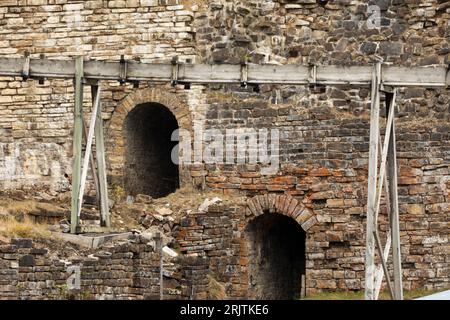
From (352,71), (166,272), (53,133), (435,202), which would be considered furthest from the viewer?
(53,133)

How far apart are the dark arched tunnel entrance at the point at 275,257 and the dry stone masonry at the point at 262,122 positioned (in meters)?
0.04

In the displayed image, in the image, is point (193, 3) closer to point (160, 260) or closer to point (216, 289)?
point (216, 289)

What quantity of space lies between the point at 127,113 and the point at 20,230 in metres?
4.36

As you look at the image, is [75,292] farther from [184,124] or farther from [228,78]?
[184,124]

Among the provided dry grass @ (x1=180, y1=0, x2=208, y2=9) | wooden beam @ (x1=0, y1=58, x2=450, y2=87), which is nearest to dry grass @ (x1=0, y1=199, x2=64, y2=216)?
wooden beam @ (x1=0, y1=58, x2=450, y2=87)

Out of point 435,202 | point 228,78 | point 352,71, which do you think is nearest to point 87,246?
point 228,78

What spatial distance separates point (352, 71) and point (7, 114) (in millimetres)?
7688

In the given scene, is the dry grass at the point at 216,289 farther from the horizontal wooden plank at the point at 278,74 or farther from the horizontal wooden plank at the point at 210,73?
the horizontal wooden plank at the point at 278,74

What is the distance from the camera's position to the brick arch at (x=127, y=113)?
23250mm

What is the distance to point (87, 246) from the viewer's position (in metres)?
19.6

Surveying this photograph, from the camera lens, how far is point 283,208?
22.7m

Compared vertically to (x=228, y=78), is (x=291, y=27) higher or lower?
higher

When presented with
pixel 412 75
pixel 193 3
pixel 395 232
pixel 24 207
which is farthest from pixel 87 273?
pixel 193 3

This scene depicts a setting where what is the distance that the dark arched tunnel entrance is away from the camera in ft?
75.6
